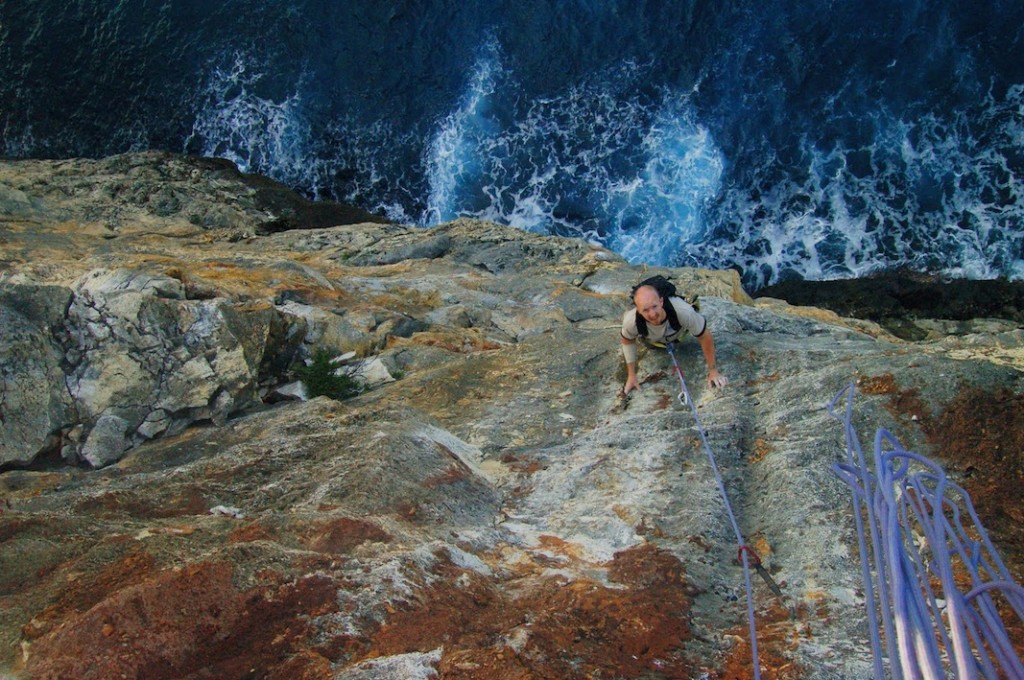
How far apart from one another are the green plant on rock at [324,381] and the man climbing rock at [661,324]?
355 cm

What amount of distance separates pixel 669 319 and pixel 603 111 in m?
16.2

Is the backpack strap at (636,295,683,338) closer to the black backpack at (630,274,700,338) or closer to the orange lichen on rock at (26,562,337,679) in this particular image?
the black backpack at (630,274,700,338)

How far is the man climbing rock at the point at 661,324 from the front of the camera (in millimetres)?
6973

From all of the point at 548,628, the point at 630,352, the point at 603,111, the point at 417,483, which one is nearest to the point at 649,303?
the point at 630,352

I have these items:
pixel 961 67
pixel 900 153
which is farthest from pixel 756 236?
pixel 961 67

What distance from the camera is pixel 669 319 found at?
24.3 feet

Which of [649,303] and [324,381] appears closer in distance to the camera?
[649,303]

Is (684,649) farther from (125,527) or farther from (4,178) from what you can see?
(4,178)

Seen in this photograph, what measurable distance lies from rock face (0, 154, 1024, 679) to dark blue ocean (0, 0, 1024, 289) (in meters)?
9.90

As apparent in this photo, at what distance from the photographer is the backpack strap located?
730cm

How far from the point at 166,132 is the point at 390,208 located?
8.13m

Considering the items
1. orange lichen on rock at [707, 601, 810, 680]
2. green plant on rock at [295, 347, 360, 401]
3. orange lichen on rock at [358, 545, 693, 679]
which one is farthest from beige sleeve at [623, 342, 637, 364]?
green plant on rock at [295, 347, 360, 401]

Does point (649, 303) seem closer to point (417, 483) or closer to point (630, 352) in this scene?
point (630, 352)

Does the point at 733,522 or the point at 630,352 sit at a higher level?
the point at 630,352
